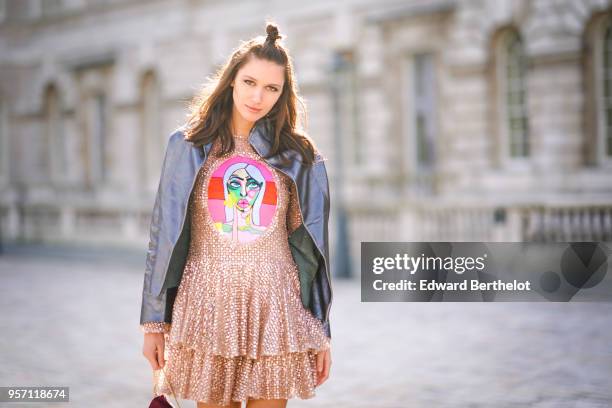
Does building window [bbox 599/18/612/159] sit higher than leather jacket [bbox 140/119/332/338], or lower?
higher

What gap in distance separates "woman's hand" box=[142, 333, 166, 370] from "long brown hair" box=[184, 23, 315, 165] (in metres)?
0.69

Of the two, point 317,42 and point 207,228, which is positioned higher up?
point 317,42

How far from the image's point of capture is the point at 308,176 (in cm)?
359

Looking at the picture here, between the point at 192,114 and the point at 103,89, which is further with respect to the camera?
the point at 103,89

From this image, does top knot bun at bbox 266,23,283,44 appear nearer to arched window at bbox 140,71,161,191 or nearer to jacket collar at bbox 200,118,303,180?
jacket collar at bbox 200,118,303,180

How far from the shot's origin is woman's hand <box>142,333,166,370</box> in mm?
3578

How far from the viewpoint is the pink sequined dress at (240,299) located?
350 cm

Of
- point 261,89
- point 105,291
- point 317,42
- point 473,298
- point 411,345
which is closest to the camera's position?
point 261,89

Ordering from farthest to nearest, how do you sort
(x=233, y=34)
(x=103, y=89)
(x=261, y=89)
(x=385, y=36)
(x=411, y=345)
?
(x=103, y=89) → (x=233, y=34) → (x=385, y=36) → (x=411, y=345) → (x=261, y=89)

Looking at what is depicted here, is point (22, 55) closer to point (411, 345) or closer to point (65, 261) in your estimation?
point (65, 261)

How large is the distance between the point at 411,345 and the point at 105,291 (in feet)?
19.9

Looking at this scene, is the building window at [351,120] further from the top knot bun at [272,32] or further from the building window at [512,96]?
the top knot bun at [272,32]

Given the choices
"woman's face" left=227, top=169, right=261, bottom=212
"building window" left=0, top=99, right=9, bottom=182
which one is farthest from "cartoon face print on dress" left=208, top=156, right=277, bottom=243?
"building window" left=0, top=99, right=9, bottom=182

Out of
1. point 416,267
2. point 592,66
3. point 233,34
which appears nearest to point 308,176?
point 416,267
